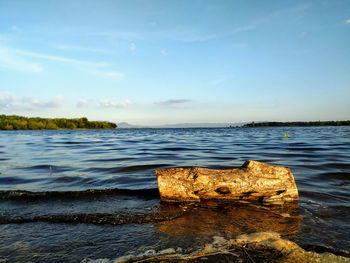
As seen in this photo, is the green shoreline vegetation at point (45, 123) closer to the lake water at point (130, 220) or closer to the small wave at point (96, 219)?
the lake water at point (130, 220)

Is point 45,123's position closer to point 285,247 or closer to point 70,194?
point 70,194

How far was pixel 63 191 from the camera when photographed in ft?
17.9

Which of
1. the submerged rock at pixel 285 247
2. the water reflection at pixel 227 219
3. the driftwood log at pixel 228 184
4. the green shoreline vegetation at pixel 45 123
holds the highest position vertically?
the green shoreline vegetation at pixel 45 123

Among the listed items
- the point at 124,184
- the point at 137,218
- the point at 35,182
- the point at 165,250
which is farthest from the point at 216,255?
the point at 35,182

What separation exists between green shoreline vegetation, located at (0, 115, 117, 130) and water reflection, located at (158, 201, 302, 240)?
10005 centimetres

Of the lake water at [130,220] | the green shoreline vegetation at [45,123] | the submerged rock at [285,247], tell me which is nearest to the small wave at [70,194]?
the lake water at [130,220]

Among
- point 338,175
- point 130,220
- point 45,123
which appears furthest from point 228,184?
point 45,123

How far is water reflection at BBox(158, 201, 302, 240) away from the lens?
3.39 m

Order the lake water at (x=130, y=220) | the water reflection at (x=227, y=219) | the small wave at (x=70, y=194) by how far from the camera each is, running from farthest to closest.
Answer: the small wave at (x=70, y=194) < the water reflection at (x=227, y=219) < the lake water at (x=130, y=220)

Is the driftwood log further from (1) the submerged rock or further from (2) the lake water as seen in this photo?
(1) the submerged rock

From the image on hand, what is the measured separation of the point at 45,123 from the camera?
95.1 metres

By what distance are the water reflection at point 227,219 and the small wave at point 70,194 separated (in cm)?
116

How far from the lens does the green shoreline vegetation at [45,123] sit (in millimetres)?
84031

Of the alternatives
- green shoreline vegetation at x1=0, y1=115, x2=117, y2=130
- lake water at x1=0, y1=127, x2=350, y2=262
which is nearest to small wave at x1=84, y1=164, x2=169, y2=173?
lake water at x1=0, y1=127, x2=350, y2=262
